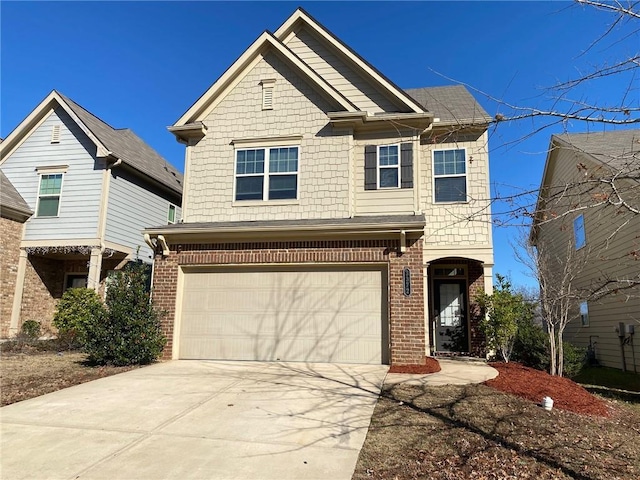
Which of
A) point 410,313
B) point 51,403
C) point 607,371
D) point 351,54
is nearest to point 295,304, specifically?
point 410,313

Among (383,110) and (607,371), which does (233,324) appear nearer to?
(383,110)

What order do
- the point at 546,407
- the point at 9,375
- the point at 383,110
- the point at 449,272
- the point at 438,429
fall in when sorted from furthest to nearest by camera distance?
the point at 449,272
the point at 383,110
the point at 9,375
the point at 546,407
the point at 438,429

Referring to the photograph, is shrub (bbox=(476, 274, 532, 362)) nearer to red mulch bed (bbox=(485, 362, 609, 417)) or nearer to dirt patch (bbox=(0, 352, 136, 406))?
red mulch bed (bbox=(485, 362, 609, 417))

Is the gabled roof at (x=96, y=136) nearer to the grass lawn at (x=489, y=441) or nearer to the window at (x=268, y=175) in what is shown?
the window at (x=268, y=175)

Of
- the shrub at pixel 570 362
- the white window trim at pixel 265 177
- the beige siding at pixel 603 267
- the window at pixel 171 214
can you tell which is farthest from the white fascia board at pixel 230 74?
the shrub at pixel 570 362

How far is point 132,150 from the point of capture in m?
17.6

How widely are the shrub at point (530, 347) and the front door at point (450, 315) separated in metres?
1.58

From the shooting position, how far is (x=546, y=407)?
21.2ft

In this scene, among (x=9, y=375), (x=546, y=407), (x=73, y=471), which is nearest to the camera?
(x=73, y=471)

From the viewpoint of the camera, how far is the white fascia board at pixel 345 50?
11.9 meters

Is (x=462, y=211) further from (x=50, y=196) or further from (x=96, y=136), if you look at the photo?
(x=50, y=196)

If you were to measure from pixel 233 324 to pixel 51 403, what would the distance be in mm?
4495

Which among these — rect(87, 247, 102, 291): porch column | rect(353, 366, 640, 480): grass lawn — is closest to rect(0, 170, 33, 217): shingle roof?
rect(87, 247, 102, 291): porch column

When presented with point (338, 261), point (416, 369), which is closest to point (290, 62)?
point (338, 261)
